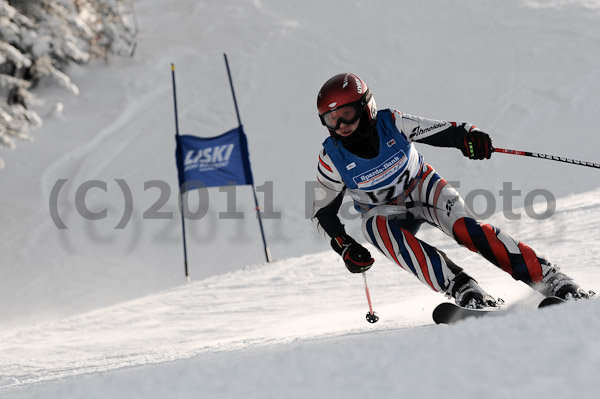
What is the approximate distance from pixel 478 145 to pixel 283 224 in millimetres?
7545

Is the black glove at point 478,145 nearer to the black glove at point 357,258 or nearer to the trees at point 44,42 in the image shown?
the black glove at point 357,258

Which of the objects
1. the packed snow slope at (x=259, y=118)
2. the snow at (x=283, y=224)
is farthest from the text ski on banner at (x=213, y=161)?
the packed snow slope at (x=259, y=118)

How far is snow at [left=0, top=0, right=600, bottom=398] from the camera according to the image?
1.74 m

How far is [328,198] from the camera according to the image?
12.2 feet

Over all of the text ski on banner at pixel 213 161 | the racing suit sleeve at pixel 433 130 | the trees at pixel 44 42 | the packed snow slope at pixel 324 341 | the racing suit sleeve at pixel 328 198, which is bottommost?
the packed snow slope at pixel 324 341

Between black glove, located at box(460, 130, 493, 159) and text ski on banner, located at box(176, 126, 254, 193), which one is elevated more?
text ski on banner, located at box(176, 126, 254, 193)

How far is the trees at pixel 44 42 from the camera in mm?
10883

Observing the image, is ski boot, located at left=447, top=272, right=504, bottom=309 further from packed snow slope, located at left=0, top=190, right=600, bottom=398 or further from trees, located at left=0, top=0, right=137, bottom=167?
trees, located at left=0, top=0, right=137, bottom=167

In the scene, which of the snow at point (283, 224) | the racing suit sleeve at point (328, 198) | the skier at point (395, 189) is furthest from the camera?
the racing suit sleeve at point (328, 198)

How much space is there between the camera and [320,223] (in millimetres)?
3762

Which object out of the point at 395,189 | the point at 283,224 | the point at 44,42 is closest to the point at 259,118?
the point at 283,224

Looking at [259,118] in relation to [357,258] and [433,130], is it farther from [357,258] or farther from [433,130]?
[357,258]

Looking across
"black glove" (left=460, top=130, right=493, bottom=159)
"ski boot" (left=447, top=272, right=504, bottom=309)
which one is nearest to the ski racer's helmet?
"black glove" (left=460, top=130, right=493, bottom=159)

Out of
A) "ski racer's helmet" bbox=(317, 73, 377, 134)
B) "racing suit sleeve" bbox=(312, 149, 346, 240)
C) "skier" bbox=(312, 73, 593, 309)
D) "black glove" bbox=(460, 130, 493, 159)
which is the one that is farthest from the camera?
"racing suit sleeve" bbox=(312, 149, 346, 240)
